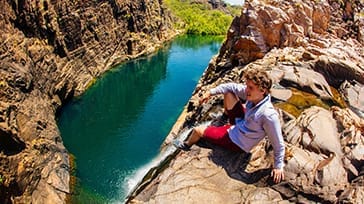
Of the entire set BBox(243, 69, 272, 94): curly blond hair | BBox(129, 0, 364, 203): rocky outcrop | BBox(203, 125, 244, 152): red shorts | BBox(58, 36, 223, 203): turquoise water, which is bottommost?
BBox(58, 36, 223, 203): turquoise water

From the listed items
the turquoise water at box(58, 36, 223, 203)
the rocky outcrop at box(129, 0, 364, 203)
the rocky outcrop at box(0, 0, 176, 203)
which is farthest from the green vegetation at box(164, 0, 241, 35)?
the rocky outcrop at box(129, 0, 364, 203)

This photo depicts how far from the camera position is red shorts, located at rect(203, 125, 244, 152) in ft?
34.8

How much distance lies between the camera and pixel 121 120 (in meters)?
44.6

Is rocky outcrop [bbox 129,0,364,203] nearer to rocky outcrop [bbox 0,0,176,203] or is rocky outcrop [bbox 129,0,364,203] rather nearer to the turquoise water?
the turquoise water

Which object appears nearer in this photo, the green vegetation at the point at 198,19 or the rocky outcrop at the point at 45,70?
the rocky outcrop at the point at 45,70

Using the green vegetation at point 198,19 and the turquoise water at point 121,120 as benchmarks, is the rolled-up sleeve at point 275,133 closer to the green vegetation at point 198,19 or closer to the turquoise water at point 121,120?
the turquoise water at point 121,120

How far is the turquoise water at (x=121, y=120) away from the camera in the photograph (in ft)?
100

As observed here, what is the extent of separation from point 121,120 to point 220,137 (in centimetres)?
3498

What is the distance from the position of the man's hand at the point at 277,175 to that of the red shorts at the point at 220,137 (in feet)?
4.36

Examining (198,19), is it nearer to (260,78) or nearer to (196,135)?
(196,135)

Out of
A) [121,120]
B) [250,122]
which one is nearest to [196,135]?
[250,122]

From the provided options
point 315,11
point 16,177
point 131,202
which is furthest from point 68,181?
point 315,11

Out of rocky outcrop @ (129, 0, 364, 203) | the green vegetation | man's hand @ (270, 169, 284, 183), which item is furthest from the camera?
the green vegetation

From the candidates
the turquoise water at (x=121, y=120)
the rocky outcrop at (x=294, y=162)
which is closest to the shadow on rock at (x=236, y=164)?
the rocky outcrop at (x=294, y=162)
